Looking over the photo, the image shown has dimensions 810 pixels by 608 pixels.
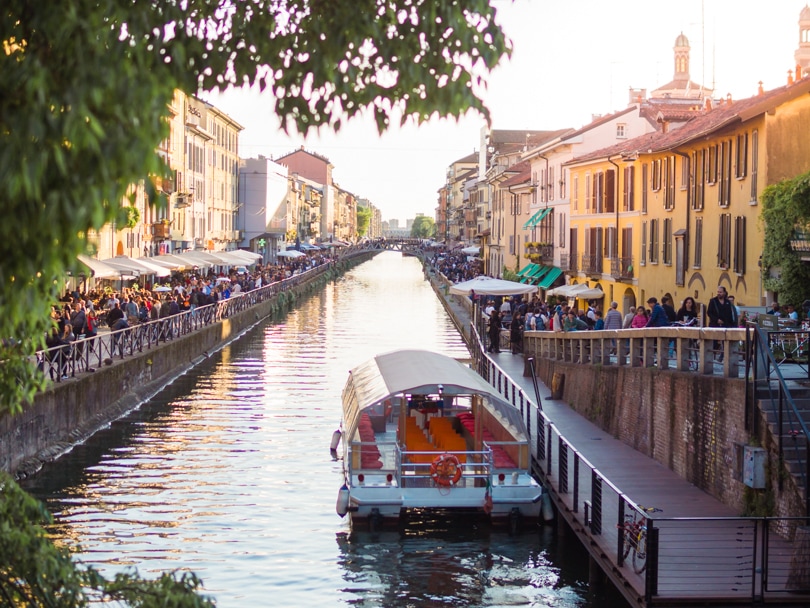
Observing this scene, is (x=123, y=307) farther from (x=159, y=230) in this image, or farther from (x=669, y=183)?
(x=159, y=230)

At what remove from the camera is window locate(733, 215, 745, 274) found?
30.1m

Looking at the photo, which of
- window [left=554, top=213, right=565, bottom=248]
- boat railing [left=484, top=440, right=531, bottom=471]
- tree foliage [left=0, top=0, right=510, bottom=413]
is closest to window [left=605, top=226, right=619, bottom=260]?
window [left=554, top=213, right=565, bottom=248]

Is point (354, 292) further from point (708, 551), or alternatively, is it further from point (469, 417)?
point (708, 551)

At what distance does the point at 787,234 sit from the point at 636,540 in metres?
14.5

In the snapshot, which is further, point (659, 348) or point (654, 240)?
point (654, 240)

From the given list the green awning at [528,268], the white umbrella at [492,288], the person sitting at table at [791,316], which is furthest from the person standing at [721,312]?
the green awning at [528,268]

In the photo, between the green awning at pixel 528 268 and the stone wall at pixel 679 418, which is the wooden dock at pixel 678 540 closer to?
the stone wall at pixel 679 418

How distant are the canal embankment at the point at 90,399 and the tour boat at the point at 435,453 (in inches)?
198

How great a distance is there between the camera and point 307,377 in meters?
39.7

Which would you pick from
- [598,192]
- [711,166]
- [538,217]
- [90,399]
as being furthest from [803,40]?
[90,399]

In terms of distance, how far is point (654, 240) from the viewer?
41.3 m

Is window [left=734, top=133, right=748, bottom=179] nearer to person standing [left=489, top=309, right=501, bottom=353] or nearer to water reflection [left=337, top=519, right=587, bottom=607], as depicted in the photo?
person standing [left=489, top=309, right=501, bottom=353]

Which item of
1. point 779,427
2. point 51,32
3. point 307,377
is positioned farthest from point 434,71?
point 307,377

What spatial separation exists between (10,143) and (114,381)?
82.2 feet
